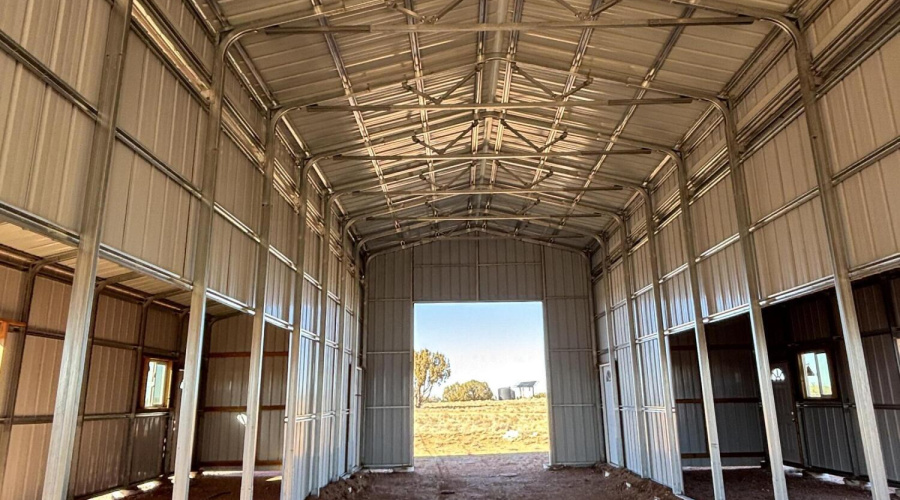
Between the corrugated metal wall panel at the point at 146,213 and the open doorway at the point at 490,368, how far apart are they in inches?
1286

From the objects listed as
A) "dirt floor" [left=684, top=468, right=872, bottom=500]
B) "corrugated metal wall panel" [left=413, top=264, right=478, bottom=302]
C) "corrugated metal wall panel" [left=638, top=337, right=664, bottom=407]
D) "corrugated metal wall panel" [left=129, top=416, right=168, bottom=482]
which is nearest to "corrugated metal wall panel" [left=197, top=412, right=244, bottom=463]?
"corrugated metal wall panel" [left=129, top=416, right=168, bottom=482]

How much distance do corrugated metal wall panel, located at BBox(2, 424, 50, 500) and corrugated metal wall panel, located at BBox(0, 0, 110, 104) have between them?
8.43 meters

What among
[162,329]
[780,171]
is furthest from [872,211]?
[162,329]

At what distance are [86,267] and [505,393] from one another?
45.0m

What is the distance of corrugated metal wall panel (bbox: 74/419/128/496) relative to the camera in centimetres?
1335

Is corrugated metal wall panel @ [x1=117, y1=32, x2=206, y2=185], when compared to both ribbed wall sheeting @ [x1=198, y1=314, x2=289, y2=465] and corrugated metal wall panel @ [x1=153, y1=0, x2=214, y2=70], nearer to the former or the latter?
corrugated metal wall panel @ [x1=153, y1=0, x2=214, y2=70]

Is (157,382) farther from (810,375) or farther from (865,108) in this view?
(810,375)

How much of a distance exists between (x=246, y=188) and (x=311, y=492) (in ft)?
26.8

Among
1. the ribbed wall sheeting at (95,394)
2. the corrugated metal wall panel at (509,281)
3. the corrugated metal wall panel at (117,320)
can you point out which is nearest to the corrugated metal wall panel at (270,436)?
the ribbed wall sheeting at (95,394)

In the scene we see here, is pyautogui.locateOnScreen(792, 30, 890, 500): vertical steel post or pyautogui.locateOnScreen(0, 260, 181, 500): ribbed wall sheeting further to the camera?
pyautogui.locateOnScreen(0, 260, 181, 500): ribbed wall sheeting

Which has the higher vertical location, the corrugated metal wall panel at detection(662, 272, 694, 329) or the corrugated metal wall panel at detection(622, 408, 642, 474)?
the corrugated metal wall panel at detection(662, 272, 694, 329)

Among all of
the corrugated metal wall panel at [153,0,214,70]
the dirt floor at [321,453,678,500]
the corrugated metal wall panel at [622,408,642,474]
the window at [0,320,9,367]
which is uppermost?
the corrugated metal wall panel at [153,0,214,70]

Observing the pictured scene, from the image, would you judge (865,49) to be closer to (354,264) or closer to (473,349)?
(354,264)

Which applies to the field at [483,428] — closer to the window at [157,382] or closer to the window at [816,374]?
the window at [157,382]
